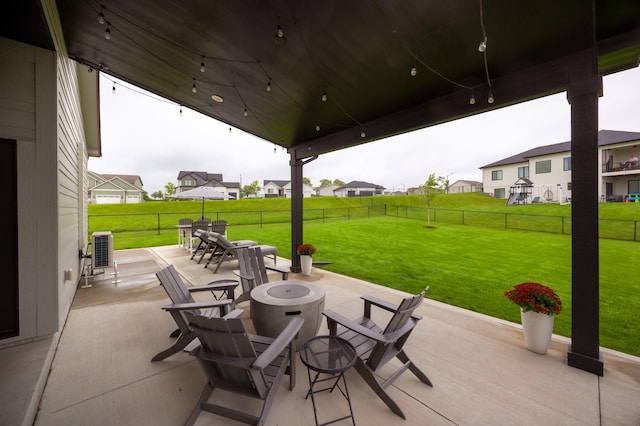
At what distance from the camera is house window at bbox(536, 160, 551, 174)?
20.8 meters

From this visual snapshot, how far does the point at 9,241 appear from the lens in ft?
9.02

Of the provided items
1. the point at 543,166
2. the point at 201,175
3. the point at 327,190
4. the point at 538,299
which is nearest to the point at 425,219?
the point at 543,166

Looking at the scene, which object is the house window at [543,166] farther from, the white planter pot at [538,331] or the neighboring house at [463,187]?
the white planter pot at [538,331]

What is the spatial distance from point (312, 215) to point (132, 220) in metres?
13.3

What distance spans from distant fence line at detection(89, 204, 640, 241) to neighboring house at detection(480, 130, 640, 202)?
227 inches

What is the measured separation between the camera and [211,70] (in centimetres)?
385

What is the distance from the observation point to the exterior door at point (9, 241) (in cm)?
270

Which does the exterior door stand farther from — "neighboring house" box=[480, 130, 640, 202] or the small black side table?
"neighboring house" box=[480, 130, 640, 202]

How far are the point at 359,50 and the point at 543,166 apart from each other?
26020mm

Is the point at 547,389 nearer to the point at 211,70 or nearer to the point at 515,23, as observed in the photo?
the point at 515,23

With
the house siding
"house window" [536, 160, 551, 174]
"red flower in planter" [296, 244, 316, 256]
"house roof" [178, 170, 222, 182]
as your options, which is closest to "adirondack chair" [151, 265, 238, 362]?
the house siding

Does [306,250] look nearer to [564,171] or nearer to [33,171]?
[33,171]

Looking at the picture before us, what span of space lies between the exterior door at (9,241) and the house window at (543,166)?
Result: 94.8 ft

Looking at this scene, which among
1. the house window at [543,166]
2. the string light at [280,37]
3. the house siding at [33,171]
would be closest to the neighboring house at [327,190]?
the house window at [543,166]
